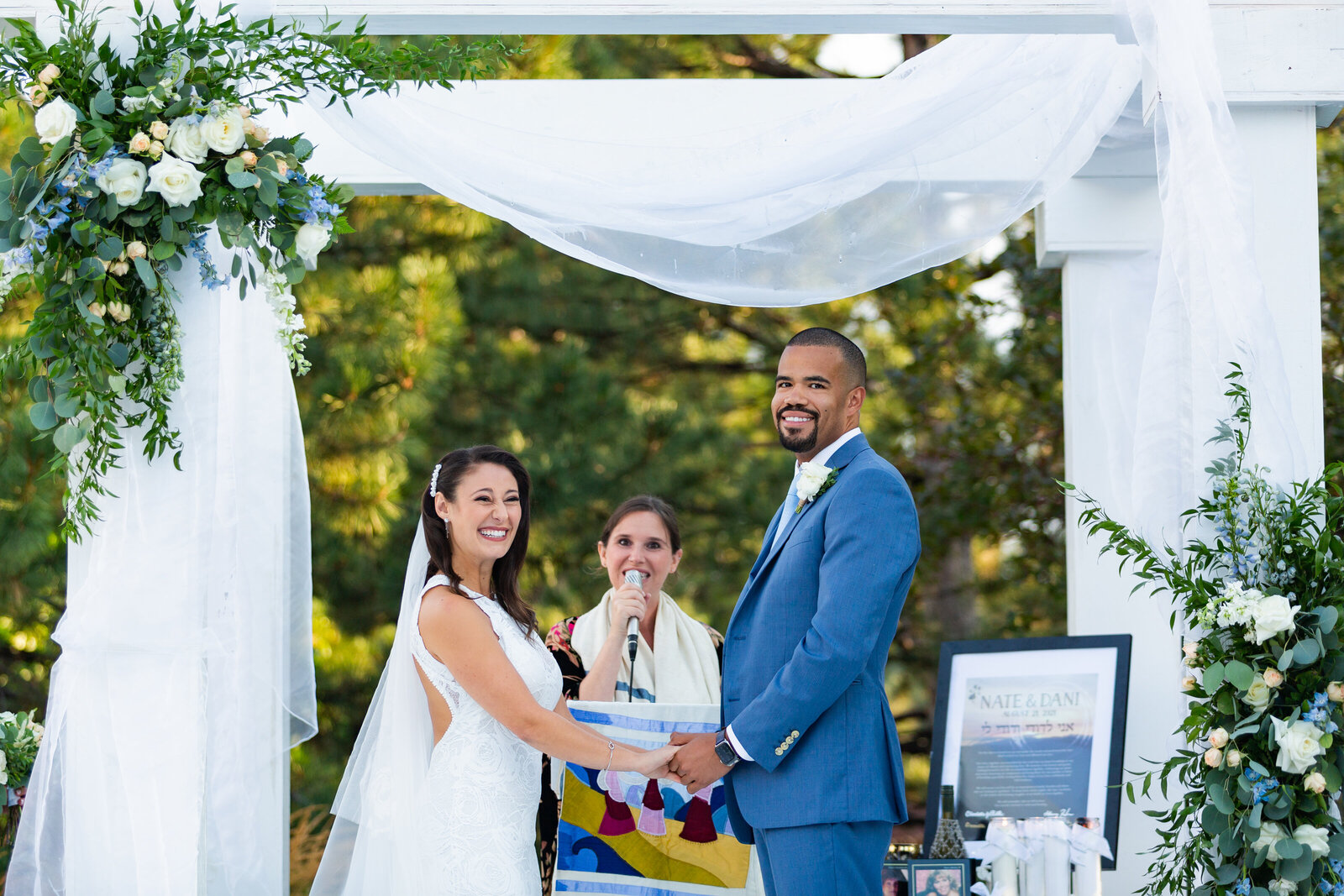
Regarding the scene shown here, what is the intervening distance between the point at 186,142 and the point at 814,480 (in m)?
1.55

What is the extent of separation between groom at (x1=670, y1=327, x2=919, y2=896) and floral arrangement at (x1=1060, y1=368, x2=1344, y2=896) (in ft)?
1.73

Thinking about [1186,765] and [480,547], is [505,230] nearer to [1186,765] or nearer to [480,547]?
[480,547]

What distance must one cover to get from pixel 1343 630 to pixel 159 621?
2.33 metres

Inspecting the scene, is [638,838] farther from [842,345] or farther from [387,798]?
[842,345]

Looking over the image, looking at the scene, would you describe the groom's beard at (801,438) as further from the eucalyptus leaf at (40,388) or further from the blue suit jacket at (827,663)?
the eucalyptus leaf at (40,388)

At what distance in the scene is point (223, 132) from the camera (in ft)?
8.43

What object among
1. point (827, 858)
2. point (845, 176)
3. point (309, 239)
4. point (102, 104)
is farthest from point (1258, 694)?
point (102, 104)

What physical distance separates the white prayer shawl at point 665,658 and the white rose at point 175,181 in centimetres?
185

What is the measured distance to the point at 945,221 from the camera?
3.24m

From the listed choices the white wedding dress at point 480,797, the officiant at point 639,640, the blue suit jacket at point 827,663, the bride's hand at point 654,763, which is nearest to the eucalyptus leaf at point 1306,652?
the blue suit jacket at point 827,663

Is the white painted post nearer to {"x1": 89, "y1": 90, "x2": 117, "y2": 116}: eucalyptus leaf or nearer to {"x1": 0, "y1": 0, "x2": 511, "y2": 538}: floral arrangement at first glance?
{"x1": 0, "y1": 0, "x2": 511, "y2": 538}: floral arrangement

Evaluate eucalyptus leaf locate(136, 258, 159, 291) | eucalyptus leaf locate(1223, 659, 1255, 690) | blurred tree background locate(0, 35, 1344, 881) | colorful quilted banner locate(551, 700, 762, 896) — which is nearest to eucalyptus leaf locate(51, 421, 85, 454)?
eucalyptus leaf locate(136, 258, 159, 291)

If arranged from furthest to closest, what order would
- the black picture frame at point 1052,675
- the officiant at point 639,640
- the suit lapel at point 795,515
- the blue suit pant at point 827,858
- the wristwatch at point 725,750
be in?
the black picture frame at point 1052,675, the officiant at point 639,640, the suit lapel at point 795,515, the wristwatch at point 725,750, the blue suit pant at point 827,858

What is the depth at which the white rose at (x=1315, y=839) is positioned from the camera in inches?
98.9
